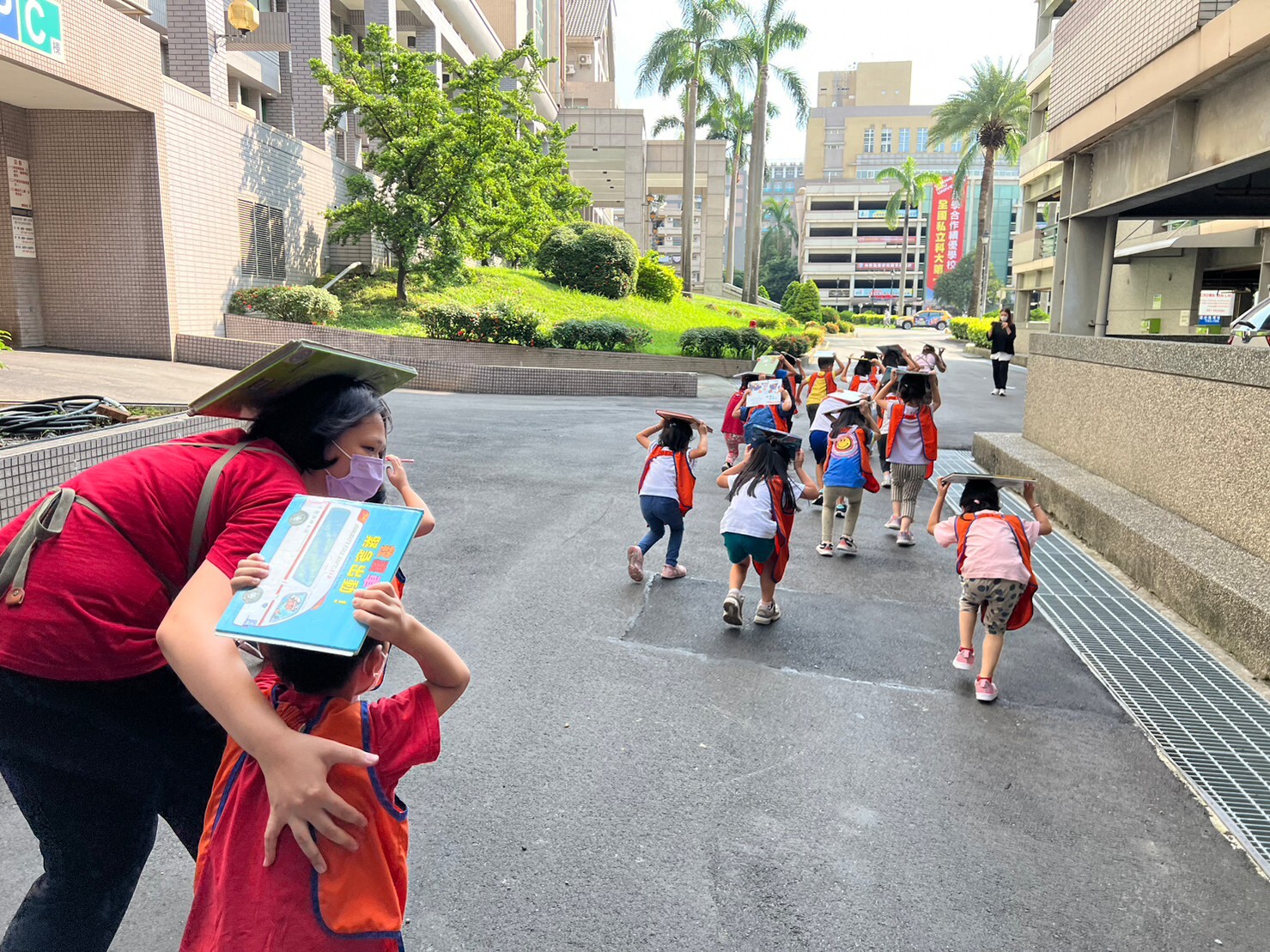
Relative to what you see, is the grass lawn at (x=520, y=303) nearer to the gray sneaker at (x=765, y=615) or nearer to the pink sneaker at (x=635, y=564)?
the pink sneaker at (x=635, y=564)

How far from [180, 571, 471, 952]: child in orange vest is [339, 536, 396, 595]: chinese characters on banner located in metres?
0.09

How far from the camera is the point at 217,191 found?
60.5 feet

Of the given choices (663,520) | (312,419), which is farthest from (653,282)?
(312,419)

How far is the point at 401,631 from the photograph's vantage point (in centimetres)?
161

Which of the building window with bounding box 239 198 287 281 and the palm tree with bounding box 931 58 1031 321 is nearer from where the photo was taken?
the building window with bounding box 239 198 287 281

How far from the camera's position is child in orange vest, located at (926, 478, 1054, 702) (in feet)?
16.5

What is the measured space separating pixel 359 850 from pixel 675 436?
5302 mm

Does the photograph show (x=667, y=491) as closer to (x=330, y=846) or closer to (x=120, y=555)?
(x=120, y=555)

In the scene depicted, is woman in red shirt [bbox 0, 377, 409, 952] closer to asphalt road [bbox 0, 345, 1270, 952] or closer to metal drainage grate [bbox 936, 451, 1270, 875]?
asphalt road [bbox 0, 345, 1270, 952]

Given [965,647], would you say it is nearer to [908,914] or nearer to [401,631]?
[908,914]

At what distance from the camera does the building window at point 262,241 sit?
774 inches

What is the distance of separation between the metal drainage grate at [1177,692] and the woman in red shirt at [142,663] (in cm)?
368

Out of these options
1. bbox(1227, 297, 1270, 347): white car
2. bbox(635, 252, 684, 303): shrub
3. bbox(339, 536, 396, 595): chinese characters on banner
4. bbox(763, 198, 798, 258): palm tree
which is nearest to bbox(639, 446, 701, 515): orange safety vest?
bbox(339, 536, 396, 595): chinese characters on banner

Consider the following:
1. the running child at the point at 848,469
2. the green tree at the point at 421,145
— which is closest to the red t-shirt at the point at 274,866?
the running child at the point at 848,469
